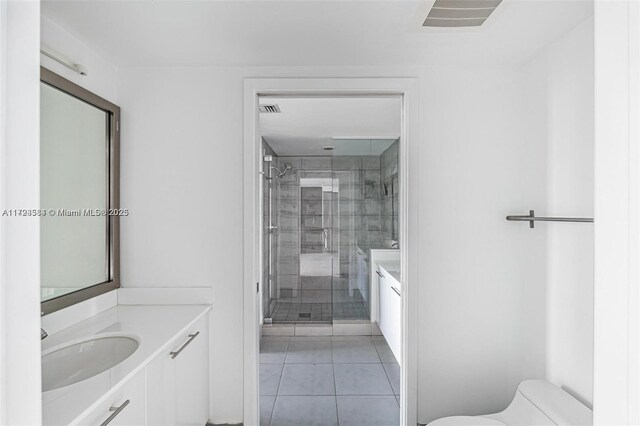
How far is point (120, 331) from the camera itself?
1.90 meters

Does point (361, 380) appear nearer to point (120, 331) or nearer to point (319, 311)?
point (319, 311)

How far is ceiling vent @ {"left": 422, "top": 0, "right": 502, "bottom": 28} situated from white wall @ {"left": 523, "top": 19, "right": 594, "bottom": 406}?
0.52 m

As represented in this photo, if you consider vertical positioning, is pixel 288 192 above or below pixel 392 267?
above

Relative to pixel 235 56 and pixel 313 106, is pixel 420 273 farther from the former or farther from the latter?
pixel 313 106

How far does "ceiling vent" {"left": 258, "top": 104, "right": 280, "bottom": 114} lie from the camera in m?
3.50

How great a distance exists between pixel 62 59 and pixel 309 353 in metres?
3.14

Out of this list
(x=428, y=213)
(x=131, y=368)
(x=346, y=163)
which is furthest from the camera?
(x=346, y=163)

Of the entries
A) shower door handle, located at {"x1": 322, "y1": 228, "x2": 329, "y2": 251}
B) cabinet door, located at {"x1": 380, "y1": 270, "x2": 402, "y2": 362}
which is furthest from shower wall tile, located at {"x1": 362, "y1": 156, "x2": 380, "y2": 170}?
cabinet door, located at {"x1": 380, "y1": 270, "x2": 402, "y2": 362}

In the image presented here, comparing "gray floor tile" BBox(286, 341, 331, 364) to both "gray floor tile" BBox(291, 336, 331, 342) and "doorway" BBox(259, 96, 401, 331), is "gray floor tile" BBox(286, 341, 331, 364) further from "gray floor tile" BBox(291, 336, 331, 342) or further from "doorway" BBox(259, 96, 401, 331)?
"doorway" BBox(259, 96, 401, 331)

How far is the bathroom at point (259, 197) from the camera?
70.0 inches

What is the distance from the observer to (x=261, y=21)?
5.96 feet

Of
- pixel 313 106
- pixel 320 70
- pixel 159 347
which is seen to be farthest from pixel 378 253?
pixel 159 347
